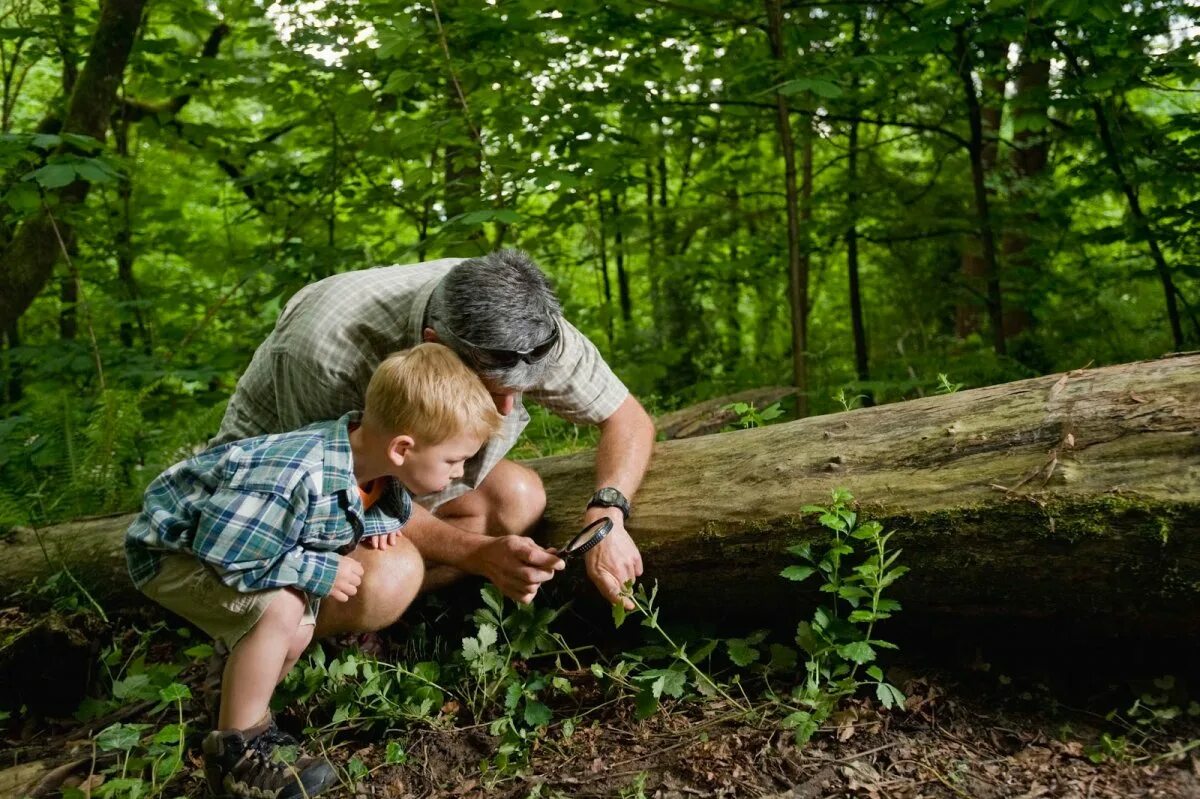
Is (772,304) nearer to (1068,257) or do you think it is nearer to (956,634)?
(1068,257)

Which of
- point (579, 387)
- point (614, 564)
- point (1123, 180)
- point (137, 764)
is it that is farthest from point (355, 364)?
point (1123, 180)

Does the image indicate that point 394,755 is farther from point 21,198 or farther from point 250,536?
point 21,198

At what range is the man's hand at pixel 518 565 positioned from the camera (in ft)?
7.86

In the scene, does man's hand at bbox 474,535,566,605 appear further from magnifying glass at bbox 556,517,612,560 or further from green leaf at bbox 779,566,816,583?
green leaf at bbox 779,566,816,583

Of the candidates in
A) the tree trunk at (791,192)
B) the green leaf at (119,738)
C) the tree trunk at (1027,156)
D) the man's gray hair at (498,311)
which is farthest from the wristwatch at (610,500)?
the tree trunk at (1027,156)

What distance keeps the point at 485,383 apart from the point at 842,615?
120 cm

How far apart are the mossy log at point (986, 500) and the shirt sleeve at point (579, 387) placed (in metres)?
0.29

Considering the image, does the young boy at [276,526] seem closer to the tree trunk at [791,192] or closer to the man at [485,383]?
the man at [485,383]

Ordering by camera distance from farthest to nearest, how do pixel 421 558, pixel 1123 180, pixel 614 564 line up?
pixel 1123 180, pixel 421 558, pixel 614 564

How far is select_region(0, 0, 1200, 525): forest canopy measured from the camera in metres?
4.09

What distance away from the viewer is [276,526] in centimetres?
208

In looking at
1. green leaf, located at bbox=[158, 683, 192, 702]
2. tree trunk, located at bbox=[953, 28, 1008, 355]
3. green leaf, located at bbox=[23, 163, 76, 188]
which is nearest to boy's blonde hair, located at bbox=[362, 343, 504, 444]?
green leaf, located at bbox=[158, 683, 192, 702]

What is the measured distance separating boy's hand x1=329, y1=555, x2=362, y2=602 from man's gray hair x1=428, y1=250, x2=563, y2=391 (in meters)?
0.64

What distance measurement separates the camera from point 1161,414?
2023mm
